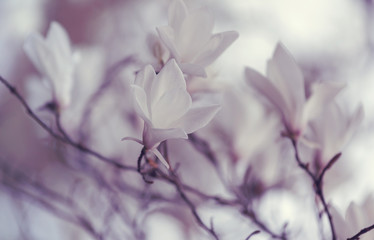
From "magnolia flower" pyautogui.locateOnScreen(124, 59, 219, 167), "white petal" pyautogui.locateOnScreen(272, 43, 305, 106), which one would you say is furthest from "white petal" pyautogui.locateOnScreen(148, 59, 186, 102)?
"white petal" pyautogui.locateOnScreen(272, 43, 305, 106)

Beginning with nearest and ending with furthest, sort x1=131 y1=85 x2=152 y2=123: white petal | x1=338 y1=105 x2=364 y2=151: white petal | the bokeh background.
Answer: x1=131 y1=85 x2=152 y2=123: white petal
x1=338 y1=105 x2=364 y2=151: white petal
the bokeh background

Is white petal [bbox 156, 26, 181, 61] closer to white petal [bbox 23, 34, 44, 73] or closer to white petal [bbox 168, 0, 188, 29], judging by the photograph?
white petal [bbox 168, 0, 188, 29]

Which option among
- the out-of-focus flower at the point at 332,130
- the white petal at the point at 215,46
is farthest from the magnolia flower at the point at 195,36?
the out-of-focus flower at the point at 332,130

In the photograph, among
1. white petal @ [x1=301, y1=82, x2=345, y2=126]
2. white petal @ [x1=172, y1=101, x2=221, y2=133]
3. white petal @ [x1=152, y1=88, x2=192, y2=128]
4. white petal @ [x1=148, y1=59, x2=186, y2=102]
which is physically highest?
white petal @ [x1=148, y1=59, x2=186, y2=102]

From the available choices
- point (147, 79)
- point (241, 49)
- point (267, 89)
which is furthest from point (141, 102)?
point (241, 49)

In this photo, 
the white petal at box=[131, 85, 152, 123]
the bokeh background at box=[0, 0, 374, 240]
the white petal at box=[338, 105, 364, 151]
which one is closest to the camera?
the white petal at box=[131, 85, 152, 123]

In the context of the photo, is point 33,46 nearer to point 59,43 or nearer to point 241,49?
point 59,43

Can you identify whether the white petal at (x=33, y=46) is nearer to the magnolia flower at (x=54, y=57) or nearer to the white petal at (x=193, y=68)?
the magnolia flower at (x=54, y=57)
